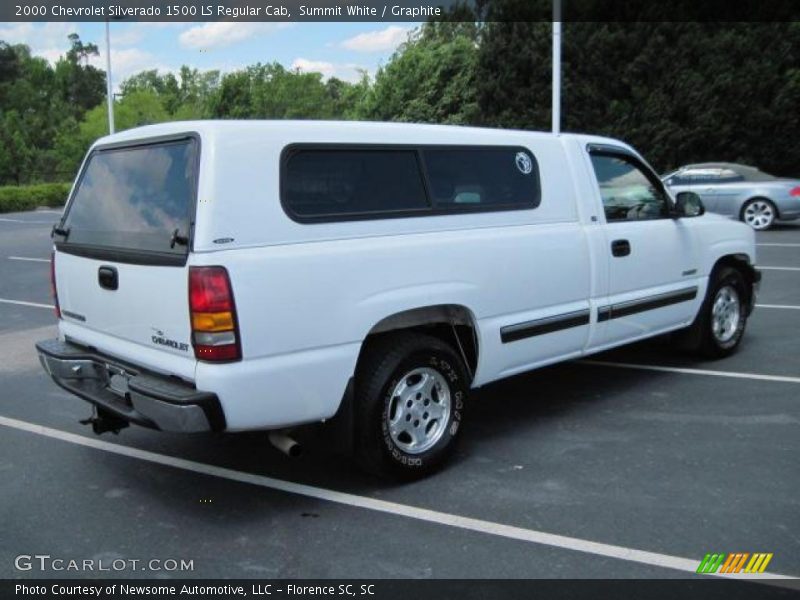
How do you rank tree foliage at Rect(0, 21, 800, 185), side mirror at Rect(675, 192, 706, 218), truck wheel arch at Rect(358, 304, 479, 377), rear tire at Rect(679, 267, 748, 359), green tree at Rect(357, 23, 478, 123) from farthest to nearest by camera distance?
green tree at Rect(357, 23, 478, 123)
tree foliage at Rect(0, 21, 800, 185)
rear tire at Rect(679, 267, 748, 359)
side mirror at Rect(675, 192, 706, 218)
truck wheel arch at Rect(358, 304, 479, 377)

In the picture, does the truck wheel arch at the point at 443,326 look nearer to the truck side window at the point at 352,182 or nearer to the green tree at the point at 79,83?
the truck side window at the point at 352,182

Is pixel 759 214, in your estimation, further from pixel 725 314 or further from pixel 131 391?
pixel 131 391

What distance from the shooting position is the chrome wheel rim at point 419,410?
4.21 meters

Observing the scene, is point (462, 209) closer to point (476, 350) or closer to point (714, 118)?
point (476, 350)

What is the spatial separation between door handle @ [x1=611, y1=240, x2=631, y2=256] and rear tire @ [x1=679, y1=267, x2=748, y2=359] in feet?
4.33

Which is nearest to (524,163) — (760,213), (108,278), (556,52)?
(108,278)

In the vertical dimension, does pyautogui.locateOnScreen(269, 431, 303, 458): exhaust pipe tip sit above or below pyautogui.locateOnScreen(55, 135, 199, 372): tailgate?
Result: below

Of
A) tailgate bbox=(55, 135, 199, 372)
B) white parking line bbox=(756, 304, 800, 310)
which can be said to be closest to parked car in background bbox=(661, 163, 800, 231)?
white parking line bbox=(756, 304, 800, 310)

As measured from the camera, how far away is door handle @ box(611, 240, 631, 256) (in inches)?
211

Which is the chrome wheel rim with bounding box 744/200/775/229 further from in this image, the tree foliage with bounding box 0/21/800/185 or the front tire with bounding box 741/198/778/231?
the tree foliage with bounding box 0/21/800/185

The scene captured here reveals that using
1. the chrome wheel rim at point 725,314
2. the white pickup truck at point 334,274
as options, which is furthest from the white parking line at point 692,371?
the white pickup truck at point 334,274

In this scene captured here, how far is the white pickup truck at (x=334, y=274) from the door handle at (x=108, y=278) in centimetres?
1

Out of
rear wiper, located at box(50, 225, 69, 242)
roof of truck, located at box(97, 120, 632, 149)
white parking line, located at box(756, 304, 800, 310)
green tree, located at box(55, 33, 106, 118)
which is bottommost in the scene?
white parking line, located at box(756, 304, 800, 310)
